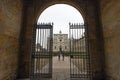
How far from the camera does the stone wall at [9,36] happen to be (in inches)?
127

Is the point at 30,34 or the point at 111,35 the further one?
the point at 30,34

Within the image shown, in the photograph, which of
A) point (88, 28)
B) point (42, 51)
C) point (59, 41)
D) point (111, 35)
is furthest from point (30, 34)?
point (59, 41)

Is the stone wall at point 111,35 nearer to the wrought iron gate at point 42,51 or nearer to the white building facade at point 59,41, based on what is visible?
the wrought iron gate at point 42,51

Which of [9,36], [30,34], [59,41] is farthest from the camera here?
[59,41]

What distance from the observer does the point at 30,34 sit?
4863 millimetres

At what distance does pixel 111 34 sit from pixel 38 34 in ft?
11.2

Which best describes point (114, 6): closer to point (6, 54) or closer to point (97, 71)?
point (97, 71)

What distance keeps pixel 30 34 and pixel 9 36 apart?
125cm

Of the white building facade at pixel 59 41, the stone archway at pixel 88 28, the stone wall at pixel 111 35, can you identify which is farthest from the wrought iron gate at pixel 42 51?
the white building facade at pixel 59 41

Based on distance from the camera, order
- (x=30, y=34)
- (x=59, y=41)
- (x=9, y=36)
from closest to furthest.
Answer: (x=9, y=36), (x=30, y=34), (x=59, y=41)

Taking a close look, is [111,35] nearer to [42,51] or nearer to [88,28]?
[88,28]

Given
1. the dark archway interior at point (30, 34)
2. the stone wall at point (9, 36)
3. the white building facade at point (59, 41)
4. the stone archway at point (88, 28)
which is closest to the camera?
the stone wall at point (9, 36)

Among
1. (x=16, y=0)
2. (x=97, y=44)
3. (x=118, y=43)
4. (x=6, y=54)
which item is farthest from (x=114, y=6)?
(x=6, y=54)

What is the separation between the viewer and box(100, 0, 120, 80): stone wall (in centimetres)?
330
